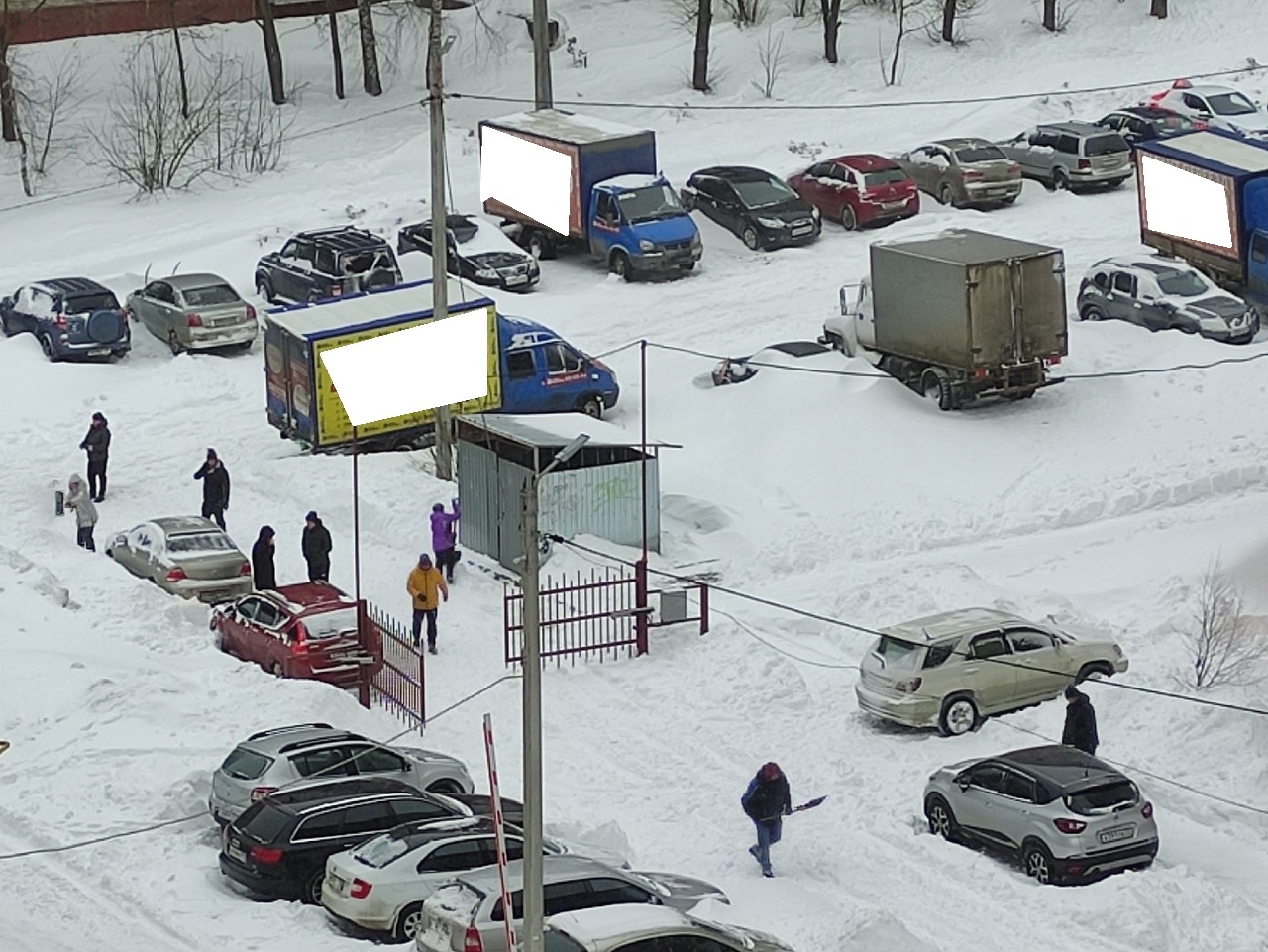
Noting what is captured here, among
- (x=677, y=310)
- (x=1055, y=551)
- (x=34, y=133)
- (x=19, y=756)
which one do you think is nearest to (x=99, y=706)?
(x=19, y=756)

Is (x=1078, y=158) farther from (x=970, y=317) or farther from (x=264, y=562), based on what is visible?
(x=264, y=562)

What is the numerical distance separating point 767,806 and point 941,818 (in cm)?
204

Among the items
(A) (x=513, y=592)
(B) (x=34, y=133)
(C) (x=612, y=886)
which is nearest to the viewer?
(C) (x=612, y=886)

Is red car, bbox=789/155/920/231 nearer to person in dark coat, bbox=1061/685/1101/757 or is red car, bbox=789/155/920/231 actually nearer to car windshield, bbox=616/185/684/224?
car windshield, bbox=616/185/684/224

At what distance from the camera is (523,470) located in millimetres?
29641

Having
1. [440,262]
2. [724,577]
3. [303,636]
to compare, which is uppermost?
[440,262]

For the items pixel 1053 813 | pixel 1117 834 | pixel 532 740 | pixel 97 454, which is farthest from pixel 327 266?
pixel 532 740

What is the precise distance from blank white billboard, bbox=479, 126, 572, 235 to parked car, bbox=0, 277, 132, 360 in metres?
7.03

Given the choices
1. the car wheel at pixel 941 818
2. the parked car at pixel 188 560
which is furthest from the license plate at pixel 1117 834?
the parked car at pixel 188 560

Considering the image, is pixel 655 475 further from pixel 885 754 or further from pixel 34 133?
pixel 34 133

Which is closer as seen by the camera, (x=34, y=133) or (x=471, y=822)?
(x=471, y=822)

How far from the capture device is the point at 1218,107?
48.8 meters

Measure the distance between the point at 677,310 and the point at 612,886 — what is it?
71.0 ft

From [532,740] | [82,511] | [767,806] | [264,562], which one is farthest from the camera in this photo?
[82,511]
